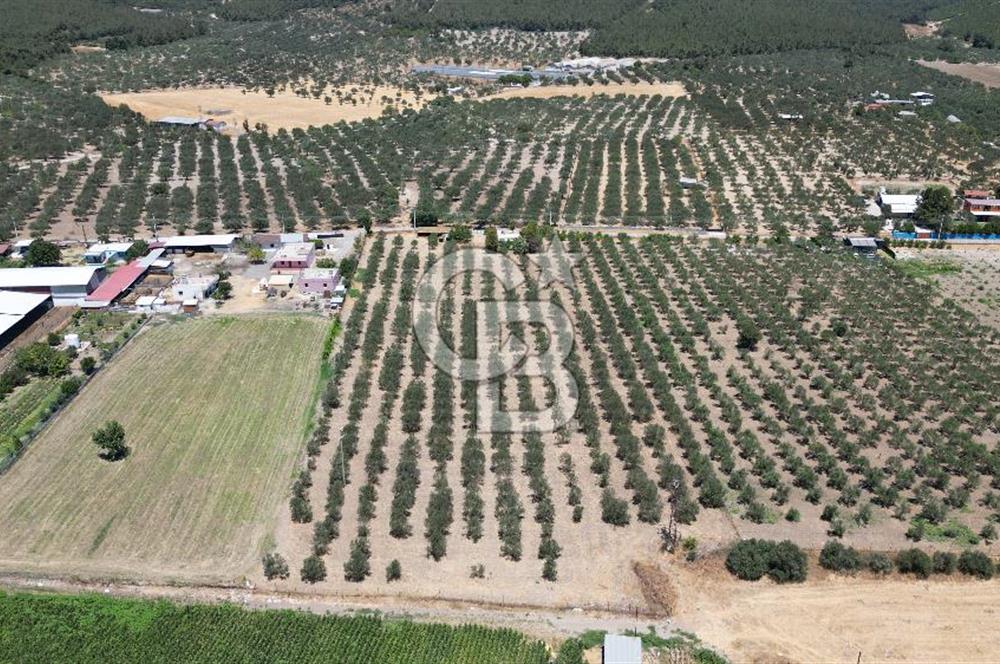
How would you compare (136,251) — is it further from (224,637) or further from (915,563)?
(915,563)

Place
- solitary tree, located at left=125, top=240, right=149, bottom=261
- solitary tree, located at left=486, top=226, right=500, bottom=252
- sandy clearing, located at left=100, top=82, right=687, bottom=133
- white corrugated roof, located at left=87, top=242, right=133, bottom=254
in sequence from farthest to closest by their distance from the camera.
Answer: sandy clearing, located at left=100, top=82, right=687, bottom=133 → solitary tree, located at left=486, top=226, right=500, bottom=252 → white corrugated roof, located at left=87, top=242, right=133, bottom=254 → solitary tree, located at left=125, top=240, right=149, bottom=261

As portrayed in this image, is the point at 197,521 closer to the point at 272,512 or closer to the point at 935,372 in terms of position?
the point at 272,512

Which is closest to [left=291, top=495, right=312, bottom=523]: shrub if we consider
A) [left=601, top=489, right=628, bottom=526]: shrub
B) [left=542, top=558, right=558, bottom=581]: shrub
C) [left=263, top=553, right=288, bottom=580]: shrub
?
[left=263, top=553, right=288, bottom=580]: shrub

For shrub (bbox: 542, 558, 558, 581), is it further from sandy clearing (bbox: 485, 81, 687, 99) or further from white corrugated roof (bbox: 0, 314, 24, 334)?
sandy clearing (bbox: 485, 81, 687, 99)

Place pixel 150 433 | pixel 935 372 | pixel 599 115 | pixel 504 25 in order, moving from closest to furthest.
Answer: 1. pixel 150 433
2. pixel 935 372
3. pixel 599 115
4. pixel 504 25

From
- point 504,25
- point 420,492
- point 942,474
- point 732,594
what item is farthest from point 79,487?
point 504,25

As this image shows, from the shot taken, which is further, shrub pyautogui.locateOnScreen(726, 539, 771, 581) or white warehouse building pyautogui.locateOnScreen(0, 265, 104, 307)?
white warehouse building pyautogui.locateOnScreen(0, 265, 104, 307)

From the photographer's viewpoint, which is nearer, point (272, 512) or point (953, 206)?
point (272, 512)

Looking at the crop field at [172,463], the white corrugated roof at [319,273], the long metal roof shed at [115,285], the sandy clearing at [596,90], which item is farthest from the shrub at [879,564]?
the sandy clearing at [596,90]

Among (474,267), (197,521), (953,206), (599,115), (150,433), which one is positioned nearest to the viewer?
(197,521)
